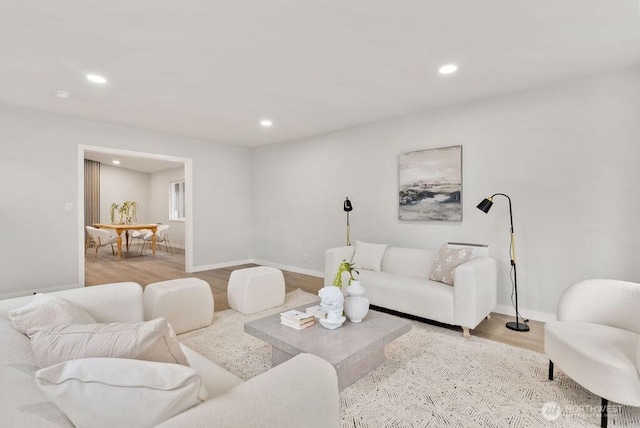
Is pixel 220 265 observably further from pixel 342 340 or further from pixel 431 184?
pixel 342 340

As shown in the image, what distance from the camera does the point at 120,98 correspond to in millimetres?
3633

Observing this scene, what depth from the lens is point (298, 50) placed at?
8.43 ft

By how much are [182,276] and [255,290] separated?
2.43 m

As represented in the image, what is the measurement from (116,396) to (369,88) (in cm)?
333

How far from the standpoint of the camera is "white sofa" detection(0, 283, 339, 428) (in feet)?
2.76

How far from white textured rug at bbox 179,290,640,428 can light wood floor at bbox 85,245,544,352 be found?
0.99 ft

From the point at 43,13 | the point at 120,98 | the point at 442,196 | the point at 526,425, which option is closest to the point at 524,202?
the point at 442,196

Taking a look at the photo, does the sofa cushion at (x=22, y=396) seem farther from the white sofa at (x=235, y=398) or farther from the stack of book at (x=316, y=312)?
the stack of book at (x=316, y=312)

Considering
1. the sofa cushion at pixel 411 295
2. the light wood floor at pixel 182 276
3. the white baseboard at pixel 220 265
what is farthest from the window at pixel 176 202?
the sofa cushion at pixel 411 295

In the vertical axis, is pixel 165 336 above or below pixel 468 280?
above

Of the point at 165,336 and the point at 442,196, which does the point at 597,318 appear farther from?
the point at 165,336

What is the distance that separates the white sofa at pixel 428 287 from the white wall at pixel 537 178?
1.49 feet

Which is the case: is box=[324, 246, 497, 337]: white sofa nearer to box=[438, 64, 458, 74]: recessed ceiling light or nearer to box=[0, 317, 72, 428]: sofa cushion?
box=[438, 64, 458, 74]: recessed ceiling light

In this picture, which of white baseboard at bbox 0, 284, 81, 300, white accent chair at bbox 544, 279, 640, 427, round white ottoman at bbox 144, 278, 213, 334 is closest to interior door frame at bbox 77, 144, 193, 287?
white baseboard at bbox 0, 284, 81, 300
